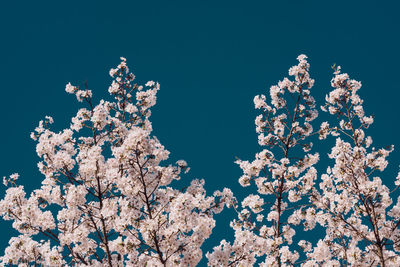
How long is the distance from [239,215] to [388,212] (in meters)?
5.07

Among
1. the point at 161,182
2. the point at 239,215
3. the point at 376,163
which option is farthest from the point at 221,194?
the point at 376,163

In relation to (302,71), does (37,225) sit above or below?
below

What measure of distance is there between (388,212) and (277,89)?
5740mm

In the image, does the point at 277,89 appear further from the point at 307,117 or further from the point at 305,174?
the point at 305,174

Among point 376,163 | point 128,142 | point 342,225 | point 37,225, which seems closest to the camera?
point 128,142

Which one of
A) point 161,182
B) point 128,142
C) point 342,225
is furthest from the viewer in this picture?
point 342,225

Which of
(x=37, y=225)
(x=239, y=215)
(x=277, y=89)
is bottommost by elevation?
(x=37, y=225)

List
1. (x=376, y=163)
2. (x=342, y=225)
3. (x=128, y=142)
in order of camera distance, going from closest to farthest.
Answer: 1. (x=128, y=142)
2. (x=376, y=163)
3. (x=342, y=225)

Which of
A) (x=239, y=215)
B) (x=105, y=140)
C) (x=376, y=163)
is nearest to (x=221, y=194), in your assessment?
(x=239, y=215)

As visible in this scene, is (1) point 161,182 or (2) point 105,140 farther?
(2) point 105,140

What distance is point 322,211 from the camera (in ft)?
46.9

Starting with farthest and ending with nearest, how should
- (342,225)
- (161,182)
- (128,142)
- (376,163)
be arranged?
1. (342,225)
2. (376,163)
3. (161,182)
4. (128,142)

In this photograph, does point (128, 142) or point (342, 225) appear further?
point (342, 225)

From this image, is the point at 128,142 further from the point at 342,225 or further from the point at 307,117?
the point at 342,225
